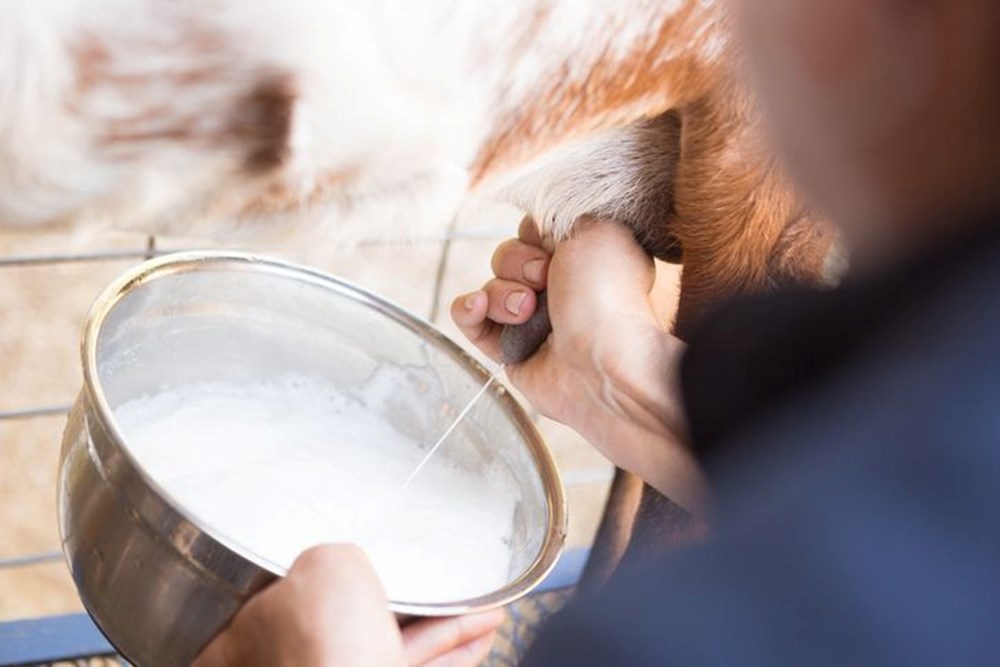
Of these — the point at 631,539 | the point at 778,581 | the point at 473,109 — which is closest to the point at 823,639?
the point at 778,581

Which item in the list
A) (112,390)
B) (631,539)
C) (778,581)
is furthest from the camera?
(631,539)

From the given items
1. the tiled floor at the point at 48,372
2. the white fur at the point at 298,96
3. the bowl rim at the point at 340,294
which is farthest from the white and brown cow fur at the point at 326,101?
the tiled floor at the point at 48,372

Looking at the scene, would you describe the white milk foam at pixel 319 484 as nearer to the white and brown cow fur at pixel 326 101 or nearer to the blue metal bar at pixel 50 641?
the white and brown cow fur at pixel 326 101

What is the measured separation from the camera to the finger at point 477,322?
69 cm

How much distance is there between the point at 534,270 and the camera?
682mm

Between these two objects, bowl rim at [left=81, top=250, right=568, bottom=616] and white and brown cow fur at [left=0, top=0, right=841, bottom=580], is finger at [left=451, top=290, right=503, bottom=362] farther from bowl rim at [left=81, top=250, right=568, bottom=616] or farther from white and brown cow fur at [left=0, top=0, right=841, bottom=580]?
white and brown cow fur at [left=0, top=0, right=841, bottom=580]

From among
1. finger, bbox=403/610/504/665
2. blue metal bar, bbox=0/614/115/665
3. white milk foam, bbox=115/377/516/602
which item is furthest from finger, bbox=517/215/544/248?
blue metal bar, bbox=0/614/115/665

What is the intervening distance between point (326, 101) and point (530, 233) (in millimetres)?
347

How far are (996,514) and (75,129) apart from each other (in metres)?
0.25

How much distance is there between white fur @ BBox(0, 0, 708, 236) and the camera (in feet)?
1.02

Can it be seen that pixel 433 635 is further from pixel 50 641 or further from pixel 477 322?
pixel 50 641

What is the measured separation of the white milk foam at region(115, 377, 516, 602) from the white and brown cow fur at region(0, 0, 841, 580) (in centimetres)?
14

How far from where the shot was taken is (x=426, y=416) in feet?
2.06

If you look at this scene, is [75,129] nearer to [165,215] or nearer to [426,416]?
[165,215]
